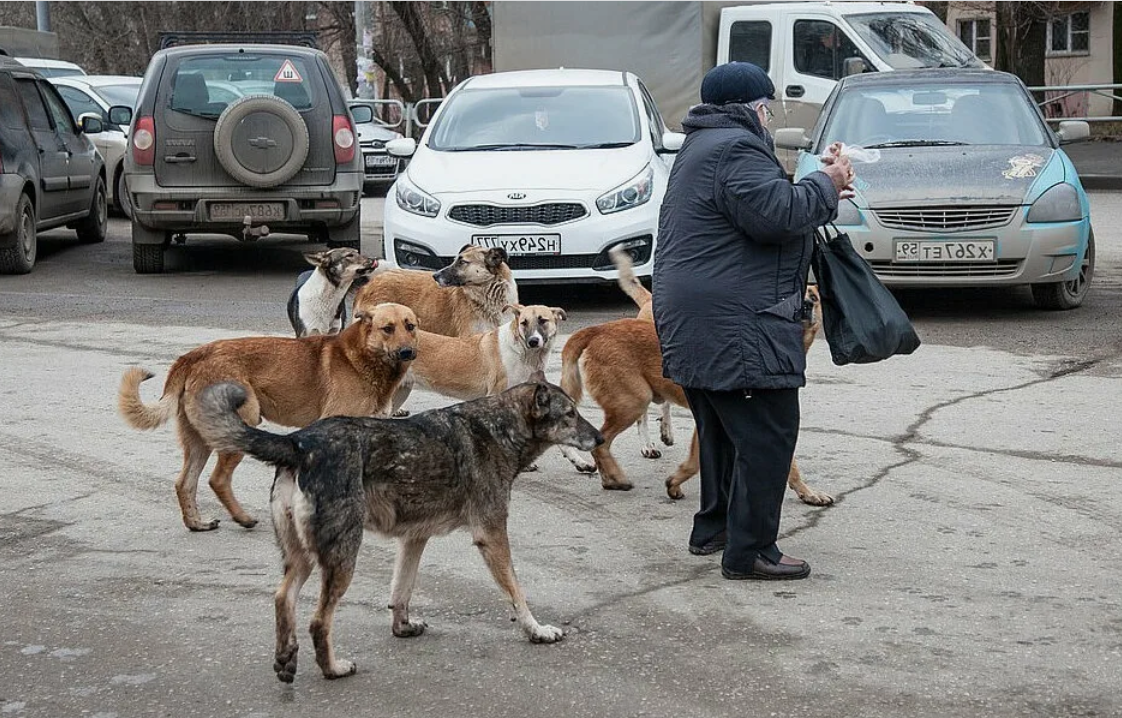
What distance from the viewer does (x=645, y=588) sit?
5.52 meters

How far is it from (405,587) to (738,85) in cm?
208

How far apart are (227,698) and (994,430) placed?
4.79 meters

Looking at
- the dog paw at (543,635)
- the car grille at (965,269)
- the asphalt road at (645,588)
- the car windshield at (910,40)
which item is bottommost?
the asphalt road at (645,588)

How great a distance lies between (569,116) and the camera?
1283 centimetres

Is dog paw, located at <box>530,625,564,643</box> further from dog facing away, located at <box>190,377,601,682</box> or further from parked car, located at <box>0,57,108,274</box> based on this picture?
parked car, located at <box>0,57,108,274</box>

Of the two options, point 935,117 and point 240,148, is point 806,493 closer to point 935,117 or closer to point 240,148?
point 935,117

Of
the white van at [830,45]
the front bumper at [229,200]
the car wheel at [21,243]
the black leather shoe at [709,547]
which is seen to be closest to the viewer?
the black leather shoe at [709,547]

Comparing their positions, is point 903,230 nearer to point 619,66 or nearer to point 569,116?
point 569,116

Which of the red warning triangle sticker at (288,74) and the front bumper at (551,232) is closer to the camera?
the front bumper at (551,232)

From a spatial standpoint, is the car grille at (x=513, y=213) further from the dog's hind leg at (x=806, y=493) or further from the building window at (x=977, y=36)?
the building window at (x=977, y=36)

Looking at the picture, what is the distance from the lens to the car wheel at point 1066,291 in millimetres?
11680

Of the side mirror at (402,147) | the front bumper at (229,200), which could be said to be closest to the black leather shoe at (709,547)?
the side mirror at (402,147)

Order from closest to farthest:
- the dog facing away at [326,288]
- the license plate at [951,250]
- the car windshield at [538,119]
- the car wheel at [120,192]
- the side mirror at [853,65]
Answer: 1. the dog facing away at [326,288]
2. the license plate at [951,250]
3. the car windshield at [538,119]
4. the side mirror at [853,65]
5. the car wheel at [120,192]

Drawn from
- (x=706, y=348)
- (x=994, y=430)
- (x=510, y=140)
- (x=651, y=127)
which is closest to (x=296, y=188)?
(x=510, y=140)
